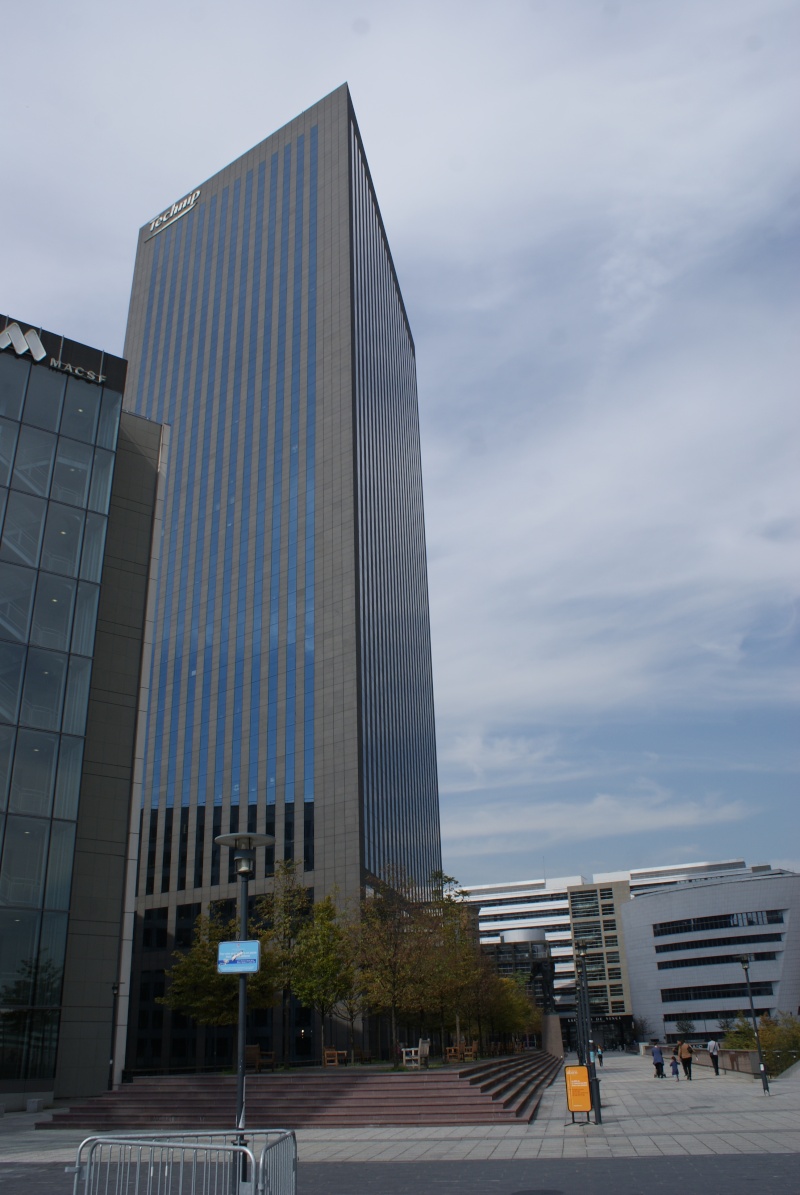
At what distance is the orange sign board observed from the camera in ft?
77.8

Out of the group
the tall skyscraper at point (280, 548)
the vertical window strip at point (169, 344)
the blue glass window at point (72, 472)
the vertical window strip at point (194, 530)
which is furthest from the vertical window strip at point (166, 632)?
the blue glass window at point (72, 472)

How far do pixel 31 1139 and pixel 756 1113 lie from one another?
70.0 feet

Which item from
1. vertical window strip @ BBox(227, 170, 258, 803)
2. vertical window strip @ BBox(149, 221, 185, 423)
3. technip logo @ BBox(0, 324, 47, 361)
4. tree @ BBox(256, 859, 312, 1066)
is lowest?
tree @ BBox(256, 859, 312, 1066)

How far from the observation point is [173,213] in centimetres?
11688

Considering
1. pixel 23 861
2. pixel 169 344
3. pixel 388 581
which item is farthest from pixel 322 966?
pixel 169 344

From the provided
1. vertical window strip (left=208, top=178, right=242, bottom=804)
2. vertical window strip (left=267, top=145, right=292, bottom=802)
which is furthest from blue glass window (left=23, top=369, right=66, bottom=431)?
vertical window strip (left=208, top=178, right=242, bottom=804)

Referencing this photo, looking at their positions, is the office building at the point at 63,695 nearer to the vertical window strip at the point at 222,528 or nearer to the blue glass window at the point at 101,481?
the blue glass window at the point at 101,481

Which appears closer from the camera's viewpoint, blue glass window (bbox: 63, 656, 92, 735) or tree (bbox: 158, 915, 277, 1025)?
blue glass window (bbox: 63, 656, 92, 735)

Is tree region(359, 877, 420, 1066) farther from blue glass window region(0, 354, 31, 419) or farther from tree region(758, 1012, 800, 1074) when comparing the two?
blue glass window region(0, 354, 31, 419)

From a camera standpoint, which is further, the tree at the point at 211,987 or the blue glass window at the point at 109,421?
the tree at the point at 211,987

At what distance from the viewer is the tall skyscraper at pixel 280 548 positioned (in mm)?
74250

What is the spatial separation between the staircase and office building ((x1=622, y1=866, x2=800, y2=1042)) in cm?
9012

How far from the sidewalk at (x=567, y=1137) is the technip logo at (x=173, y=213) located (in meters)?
110

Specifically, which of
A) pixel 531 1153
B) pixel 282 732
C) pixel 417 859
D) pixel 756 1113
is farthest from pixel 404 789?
pixel 531 1153
